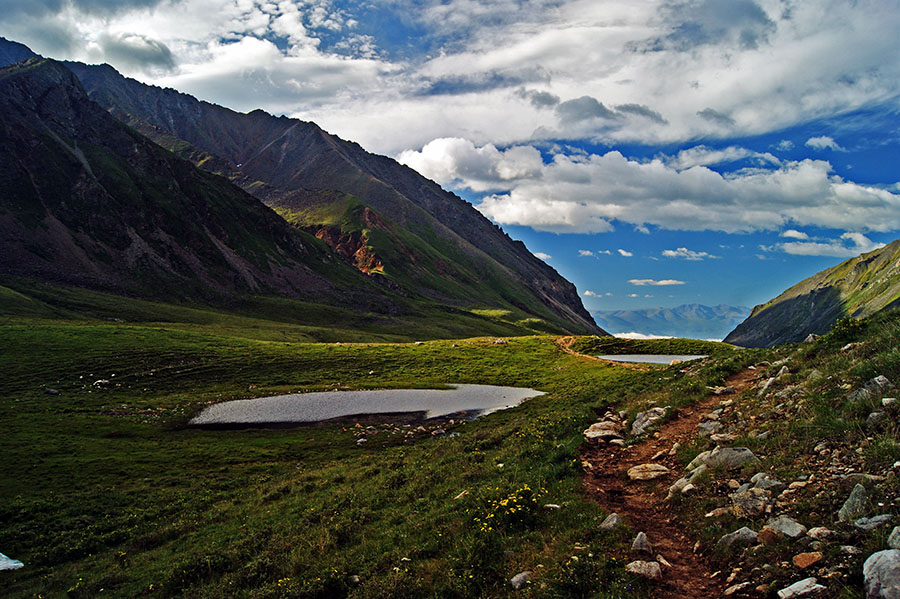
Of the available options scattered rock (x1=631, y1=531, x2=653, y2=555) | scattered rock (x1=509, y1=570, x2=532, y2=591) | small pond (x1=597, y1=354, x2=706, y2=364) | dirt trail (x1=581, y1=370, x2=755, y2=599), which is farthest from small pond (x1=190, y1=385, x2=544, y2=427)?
scattered rock (x1=631, y1=531, x2=653, y2=555)

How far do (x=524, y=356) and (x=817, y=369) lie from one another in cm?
7808

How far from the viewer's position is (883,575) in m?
6.85

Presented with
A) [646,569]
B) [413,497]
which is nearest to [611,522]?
[646,569]

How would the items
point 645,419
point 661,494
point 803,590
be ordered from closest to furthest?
point 803,590 < point 661,494 < point 645,419

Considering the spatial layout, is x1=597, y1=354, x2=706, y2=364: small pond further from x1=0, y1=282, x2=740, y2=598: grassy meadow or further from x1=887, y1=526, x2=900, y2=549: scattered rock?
x1=887, y1=526, x2=900, y2=549: scattered rock

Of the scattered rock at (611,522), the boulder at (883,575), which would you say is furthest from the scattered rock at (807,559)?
the scattered rock at (611,522)

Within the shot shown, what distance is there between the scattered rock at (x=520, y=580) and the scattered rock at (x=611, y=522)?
2.53 m

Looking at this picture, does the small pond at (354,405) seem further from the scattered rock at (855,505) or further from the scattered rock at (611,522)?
the scattered rock at (855,505)

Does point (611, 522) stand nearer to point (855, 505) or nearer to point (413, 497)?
point (855, 505)

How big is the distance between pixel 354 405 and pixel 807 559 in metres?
56.2

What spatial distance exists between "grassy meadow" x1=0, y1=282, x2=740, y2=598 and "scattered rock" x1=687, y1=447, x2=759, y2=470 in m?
4.04

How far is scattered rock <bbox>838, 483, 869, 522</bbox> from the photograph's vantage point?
862 centimetres

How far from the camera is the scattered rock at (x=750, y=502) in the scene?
10344 millimetres

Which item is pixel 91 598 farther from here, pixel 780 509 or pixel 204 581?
pixel 780 509
